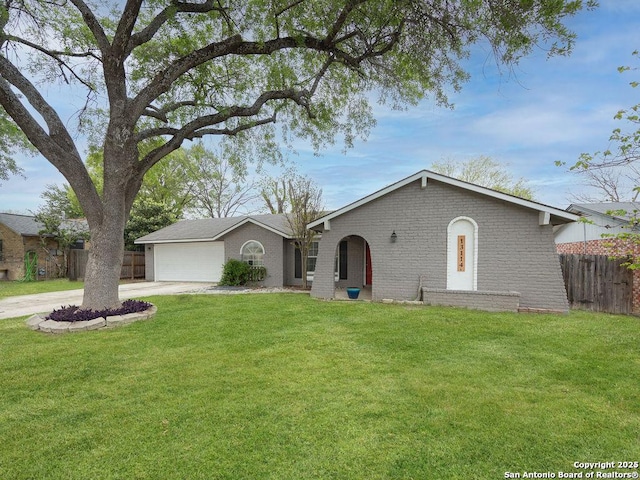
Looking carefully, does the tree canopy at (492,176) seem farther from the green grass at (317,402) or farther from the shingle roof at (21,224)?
the shingle roof at (21,224)

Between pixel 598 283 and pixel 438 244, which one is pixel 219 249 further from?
pixel 598 283

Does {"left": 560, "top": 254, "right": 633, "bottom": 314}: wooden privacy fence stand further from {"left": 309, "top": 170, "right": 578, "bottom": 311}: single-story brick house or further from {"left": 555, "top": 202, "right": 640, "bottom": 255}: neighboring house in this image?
{"left": 555, "top": 202, "right": 640, "bottom": 255}: neighboring house

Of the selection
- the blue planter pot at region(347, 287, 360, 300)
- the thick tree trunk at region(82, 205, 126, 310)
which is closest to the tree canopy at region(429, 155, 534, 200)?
the blue planter pot at region(347, 287, 360, 300)

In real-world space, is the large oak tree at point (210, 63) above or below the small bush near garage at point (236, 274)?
above

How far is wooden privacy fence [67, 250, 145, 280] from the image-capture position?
1912 centimetres

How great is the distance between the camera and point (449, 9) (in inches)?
280

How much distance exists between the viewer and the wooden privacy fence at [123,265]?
19125 mm

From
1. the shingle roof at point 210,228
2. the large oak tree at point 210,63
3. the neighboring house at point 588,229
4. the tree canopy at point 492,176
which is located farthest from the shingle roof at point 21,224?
the tree canopy at point 492,176

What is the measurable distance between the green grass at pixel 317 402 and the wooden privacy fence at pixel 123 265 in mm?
14044

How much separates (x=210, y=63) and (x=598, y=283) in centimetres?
1331

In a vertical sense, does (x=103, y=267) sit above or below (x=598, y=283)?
above

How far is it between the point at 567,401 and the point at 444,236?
655 centimetres

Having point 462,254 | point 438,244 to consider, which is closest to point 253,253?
point 438,244

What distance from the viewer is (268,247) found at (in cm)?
1548
